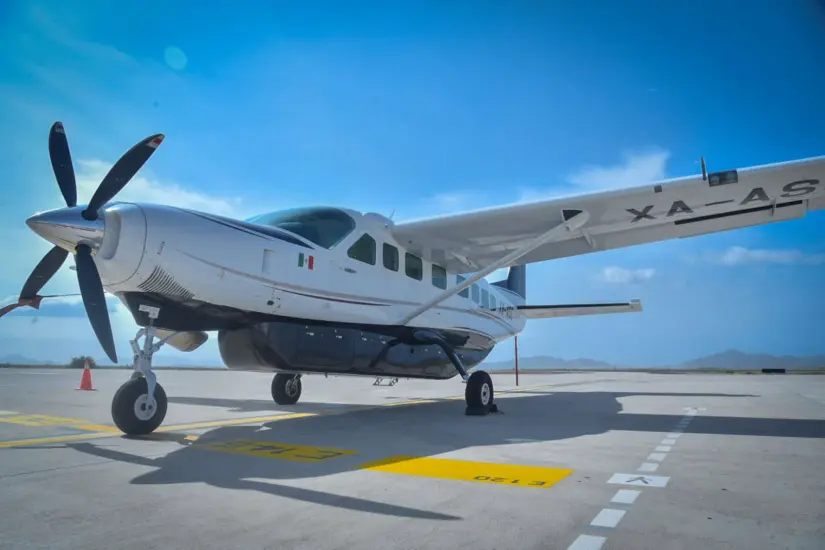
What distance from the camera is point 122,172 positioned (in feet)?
22.0

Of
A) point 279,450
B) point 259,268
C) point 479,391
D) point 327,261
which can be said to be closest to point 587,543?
point 279,450

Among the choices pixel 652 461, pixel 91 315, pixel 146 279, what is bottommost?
pixel 652 461

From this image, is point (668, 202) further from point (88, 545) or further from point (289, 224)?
point (88, 545)

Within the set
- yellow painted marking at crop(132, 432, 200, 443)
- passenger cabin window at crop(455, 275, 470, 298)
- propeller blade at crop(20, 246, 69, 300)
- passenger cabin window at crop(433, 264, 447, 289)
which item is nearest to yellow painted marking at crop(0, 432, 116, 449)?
yellow painted marking at crop(132, 432, 200, 443)

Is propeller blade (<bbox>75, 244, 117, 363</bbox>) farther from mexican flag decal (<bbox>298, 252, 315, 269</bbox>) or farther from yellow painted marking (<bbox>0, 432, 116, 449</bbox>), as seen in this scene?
mexican flag decal (<bbox>298, 252, 315, 269</bbox>)

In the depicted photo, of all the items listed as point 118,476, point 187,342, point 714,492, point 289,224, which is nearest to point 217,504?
point 118,476

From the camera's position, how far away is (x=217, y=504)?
3.57m

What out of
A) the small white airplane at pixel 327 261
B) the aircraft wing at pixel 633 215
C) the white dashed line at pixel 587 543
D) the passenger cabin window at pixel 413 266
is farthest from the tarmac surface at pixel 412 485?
the aircraft wing at pixel 633 215

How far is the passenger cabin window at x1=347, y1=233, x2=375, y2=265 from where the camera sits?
918 cm

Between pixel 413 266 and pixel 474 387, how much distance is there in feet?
9.21

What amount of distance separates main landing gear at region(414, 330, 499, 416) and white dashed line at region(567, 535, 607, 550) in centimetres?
684

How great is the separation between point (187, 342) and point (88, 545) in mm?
7064

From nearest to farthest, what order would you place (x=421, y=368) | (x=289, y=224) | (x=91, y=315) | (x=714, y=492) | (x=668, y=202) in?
Answer: (x=714, y=492) < (x=91, y=315) < (x=289, y=224) < (x=668, y=202) < (x=421, y=368)

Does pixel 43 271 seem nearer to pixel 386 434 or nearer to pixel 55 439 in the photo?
pixel 55 439
